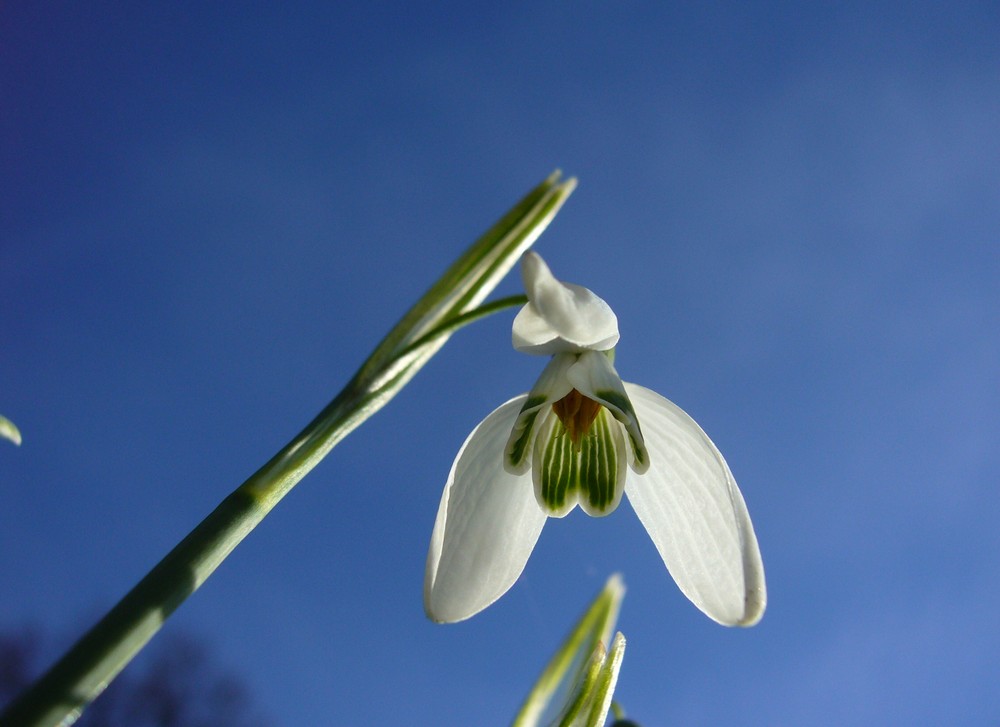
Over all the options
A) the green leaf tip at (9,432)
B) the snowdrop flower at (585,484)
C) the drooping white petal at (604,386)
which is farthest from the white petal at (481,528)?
the green leaf tip at (9,432)

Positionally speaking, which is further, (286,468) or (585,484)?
(585,484)

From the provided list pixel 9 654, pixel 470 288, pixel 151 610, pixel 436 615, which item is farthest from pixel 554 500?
pixel 9 654

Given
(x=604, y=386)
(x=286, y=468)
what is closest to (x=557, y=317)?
(x=604, y=386)

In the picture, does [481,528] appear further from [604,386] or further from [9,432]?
[9,432]

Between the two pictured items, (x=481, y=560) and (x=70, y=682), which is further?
(x=481, y=560)

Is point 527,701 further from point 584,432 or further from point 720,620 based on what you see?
point 584,432

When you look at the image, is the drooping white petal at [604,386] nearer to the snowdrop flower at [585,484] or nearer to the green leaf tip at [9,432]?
the snowdrop flower at [585,484]
